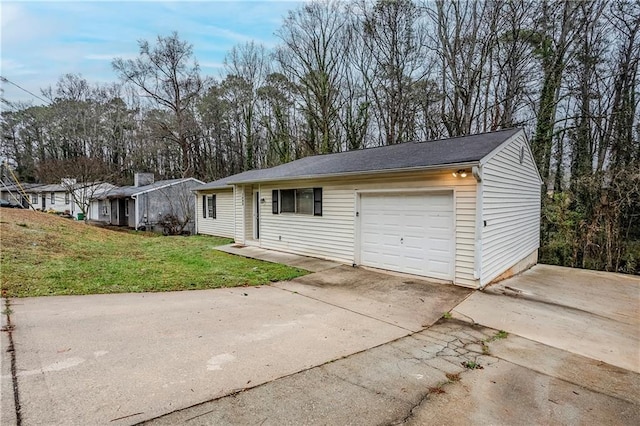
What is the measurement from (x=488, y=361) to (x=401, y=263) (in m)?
4.14

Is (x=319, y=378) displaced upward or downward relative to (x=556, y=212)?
downward

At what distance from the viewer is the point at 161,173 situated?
31.6m

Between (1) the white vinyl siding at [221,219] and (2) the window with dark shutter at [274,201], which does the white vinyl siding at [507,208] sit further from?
(1) the white vinyl siding at [221,219]

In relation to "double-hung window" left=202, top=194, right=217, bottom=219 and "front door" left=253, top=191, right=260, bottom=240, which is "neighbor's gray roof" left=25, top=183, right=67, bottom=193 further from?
"front door" left=253, top=191, right=260, bottom=240

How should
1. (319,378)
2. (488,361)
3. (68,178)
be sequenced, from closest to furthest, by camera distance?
(319,378) < (488,361) < (68,178)

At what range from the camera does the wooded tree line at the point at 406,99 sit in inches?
456

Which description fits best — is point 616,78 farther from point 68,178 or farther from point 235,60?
point 68,178

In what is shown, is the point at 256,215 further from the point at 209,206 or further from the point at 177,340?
the point at 177,340

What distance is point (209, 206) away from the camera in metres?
15.9

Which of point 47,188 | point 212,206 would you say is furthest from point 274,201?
point 47,188

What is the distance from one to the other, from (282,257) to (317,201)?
→ 2.00 m

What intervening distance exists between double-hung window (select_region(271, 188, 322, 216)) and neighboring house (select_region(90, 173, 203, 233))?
903cm

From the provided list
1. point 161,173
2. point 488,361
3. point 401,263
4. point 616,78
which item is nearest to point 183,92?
point 161,173

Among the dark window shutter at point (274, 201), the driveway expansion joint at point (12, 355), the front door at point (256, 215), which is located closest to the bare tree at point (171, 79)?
the front door at point (256, 215)
